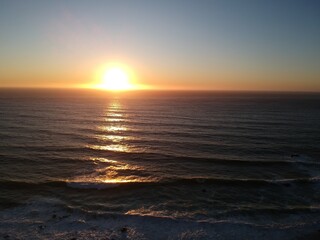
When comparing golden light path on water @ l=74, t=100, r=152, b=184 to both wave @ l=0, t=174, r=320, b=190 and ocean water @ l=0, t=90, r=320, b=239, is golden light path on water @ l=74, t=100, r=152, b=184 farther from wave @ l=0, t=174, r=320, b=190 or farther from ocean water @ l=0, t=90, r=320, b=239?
wave @ l=0, t=174, r=320, b=190

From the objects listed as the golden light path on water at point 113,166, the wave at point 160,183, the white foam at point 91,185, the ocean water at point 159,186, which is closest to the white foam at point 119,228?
the ocean water at point 159,186

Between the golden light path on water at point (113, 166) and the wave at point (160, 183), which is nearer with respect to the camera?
the wave at point (160, 183)

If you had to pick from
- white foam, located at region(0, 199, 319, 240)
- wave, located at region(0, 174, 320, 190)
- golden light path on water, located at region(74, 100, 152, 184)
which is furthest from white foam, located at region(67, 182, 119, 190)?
white foam, located at region(0, 199, 319, 240)

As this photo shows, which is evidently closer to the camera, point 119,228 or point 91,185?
point 119,228

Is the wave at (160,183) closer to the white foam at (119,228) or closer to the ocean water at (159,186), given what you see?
the ocean water at (159,186)

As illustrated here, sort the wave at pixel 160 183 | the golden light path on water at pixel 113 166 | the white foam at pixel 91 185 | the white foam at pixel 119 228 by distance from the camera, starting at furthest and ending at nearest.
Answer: the golden light path on water at pixel 113 166
the wave at pixel 160 183
the white foam at pixel 91 185
the white foam at pixel 119 228

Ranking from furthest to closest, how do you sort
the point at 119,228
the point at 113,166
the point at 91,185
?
the point at 113,166, the point at 91,185, the point at 119,228

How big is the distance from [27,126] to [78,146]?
2177 centimetres

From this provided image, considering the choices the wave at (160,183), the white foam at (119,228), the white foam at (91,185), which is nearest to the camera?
the white foam at (119,228)

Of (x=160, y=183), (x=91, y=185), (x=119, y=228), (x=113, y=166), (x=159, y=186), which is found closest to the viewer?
(x=119, y=228)

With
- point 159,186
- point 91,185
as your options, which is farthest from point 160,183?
point 91,185

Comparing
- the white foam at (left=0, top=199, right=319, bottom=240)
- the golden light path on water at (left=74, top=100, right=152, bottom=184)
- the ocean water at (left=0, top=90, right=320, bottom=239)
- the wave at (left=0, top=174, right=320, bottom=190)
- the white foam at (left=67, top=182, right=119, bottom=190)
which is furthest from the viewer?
the golden light path on water at (left=74, top=100, right=152, bottom=184)

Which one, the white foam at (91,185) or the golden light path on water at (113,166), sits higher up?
the golden light path on water at (113,166)

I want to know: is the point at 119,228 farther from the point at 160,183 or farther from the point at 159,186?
the point at 160,183
